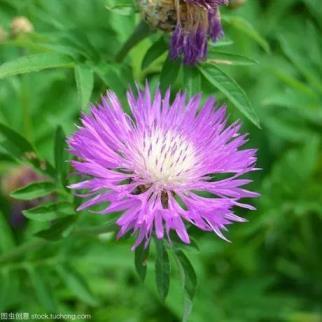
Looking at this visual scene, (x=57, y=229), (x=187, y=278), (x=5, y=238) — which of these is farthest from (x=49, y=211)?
(x=5, y=238)

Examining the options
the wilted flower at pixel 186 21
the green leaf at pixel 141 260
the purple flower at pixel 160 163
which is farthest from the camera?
the wilted flower at pixel 186 21

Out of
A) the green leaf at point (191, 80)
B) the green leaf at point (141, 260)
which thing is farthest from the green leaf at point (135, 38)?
the green leaf at point (141, 260)

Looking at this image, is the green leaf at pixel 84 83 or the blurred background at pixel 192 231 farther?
the blurred background at pixel 192 231

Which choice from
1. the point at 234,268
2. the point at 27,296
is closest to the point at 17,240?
the point at 27,296

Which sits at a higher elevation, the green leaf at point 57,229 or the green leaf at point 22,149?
the green leaf at point 22,149

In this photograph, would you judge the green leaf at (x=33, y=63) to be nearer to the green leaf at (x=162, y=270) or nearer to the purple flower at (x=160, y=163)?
the purple flower at (x=160, y=163)

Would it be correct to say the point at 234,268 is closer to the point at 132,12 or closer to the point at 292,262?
the point at 292,262

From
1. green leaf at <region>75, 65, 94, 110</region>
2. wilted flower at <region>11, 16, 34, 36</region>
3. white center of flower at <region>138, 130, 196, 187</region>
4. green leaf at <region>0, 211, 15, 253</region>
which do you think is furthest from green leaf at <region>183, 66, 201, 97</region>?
green leaf at <region>0, 211, 15, 253</region>
